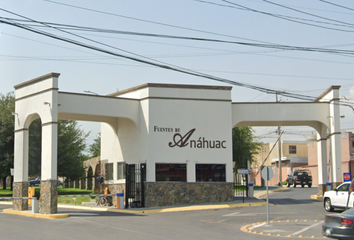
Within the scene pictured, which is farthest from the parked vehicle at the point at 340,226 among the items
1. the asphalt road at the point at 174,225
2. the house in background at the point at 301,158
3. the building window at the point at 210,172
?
the house in background at the point at 301,158

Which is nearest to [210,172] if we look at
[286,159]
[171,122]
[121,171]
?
[171,122]

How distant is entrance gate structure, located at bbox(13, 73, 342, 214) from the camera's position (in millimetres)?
27281

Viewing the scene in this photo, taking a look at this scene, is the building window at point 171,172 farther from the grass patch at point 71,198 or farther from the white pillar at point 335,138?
the white pillar at point 335,138

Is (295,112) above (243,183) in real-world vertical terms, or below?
above

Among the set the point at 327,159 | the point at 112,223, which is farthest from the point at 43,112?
the point at 327,159

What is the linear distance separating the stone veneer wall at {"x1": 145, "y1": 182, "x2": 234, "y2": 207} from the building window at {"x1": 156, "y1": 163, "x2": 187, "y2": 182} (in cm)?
29

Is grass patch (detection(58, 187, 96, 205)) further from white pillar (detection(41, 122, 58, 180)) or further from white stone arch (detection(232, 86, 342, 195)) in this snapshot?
white stone arch (detection(232, 86, 342, 195))

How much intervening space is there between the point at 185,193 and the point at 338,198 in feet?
28.6

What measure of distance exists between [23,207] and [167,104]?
997 cm

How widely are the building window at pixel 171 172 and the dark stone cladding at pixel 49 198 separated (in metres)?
6.15

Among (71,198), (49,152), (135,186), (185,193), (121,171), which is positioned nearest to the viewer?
(49,152)

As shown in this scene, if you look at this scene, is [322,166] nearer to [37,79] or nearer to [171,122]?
[171,122]

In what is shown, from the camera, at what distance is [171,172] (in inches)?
1116

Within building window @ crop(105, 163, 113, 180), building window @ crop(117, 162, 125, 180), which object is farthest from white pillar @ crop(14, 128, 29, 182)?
building window @ crop(105, 163, 113, 180)
